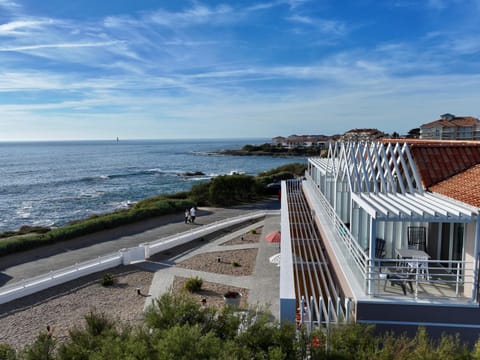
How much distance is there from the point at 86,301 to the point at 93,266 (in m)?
2.89

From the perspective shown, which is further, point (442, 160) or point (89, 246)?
point (89, 246)

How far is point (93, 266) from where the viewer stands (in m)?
14.9

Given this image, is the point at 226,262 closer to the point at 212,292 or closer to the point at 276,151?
the point at 212,292

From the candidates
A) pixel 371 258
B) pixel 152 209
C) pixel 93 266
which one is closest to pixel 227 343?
pixel 371 258

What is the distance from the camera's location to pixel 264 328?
533cm

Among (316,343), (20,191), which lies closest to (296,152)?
(20,191)

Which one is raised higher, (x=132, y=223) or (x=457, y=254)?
(x=457, y=254)

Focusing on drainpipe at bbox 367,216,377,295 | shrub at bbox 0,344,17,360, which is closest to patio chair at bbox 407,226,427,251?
drainpipe at bbox 367,216,377,295

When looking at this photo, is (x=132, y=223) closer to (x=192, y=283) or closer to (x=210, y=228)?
(x=210, y=228)

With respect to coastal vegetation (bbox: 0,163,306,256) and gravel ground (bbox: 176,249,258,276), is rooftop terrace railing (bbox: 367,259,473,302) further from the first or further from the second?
coastal vegetation (bbox: 0,163,306,256)

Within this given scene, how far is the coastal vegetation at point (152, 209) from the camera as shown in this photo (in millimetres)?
19906

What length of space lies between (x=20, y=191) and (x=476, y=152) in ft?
198

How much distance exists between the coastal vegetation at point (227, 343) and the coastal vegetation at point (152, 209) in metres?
15.5

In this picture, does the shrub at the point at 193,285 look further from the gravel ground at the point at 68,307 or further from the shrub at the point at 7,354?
the shrub at the point at 7,354
